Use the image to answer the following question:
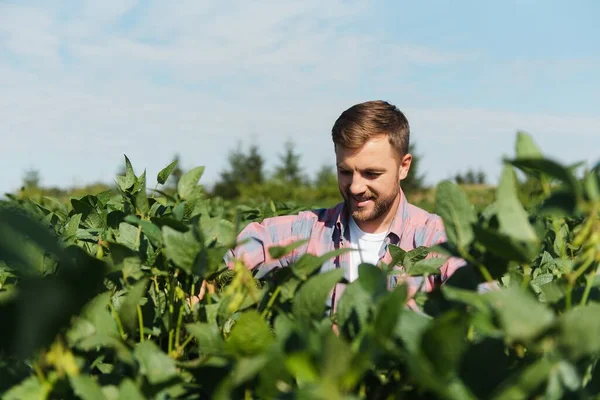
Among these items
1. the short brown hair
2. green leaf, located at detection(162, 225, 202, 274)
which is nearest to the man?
the short brown hair

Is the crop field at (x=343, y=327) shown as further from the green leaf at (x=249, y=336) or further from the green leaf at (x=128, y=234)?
the green leaf at (x=128, y=234)

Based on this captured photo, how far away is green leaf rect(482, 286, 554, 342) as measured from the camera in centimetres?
81

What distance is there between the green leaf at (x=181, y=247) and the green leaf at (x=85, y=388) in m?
0.30

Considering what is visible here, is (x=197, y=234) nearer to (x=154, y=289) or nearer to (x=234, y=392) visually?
(x=234, y=392)

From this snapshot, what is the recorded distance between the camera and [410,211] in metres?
3.33

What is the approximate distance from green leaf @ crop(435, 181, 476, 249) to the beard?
6.76 feet

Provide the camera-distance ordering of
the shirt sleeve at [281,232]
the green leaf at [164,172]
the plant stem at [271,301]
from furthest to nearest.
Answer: the shirt sleeve at [281,232], the green leaf at [164,172], the plant stem at [271,301]

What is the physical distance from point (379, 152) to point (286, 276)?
203 cm

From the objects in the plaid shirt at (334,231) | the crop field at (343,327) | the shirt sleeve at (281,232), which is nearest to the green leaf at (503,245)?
the crop field at (343,327)

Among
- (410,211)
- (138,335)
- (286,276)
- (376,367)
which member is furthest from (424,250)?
(410,211)

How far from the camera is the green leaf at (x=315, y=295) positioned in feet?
3.53

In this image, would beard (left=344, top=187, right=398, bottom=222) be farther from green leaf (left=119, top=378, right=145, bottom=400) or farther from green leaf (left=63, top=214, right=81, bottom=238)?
green leaf (left=119, top=378, right=145, bottom=400)

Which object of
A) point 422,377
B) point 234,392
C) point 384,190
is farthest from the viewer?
point 384,190

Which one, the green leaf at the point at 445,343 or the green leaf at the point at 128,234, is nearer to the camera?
the green leaf at the point at 445,343
